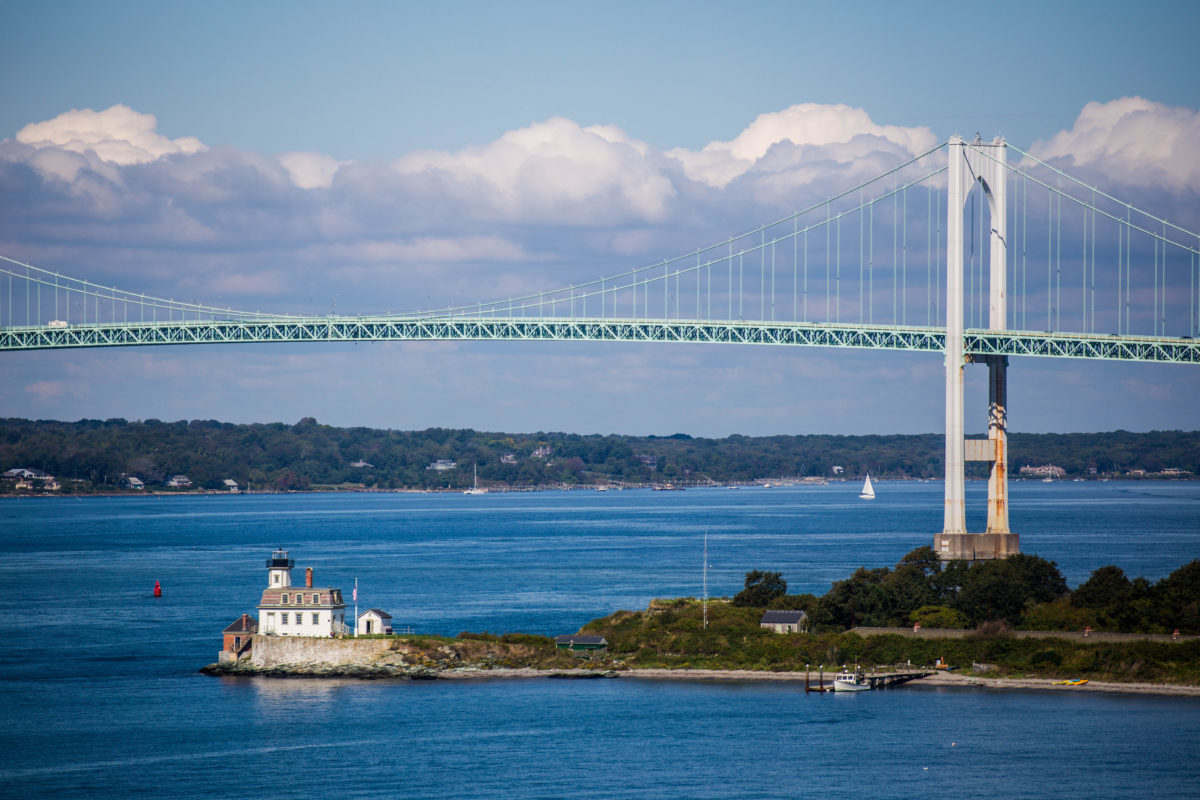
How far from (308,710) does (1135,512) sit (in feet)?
311

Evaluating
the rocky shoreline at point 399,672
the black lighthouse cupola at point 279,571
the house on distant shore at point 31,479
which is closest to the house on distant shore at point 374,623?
the rocky shoreline at point 399,672

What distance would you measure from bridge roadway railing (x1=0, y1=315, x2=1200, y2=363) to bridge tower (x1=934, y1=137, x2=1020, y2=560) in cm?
144

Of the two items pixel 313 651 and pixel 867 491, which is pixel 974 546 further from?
pixel 867 491

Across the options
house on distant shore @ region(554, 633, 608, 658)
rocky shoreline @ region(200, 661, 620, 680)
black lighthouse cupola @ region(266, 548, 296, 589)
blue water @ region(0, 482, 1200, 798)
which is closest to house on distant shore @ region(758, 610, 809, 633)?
blue water @ region(0, 482, 1200, 798)

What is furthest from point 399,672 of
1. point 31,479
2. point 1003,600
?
point 31,479

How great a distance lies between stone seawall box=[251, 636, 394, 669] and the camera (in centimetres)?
3906

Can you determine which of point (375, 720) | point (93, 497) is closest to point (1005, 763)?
point (375, 720)

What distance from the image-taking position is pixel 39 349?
218 feet

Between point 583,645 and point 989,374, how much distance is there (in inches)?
872

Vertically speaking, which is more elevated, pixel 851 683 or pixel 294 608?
pixel 294 608

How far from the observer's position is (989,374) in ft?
180

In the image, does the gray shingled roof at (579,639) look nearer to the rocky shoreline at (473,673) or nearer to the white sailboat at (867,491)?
the rocky shoreline at (473,673)

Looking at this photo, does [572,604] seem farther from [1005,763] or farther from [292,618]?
[1005,763]

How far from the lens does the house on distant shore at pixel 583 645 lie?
40125 mm
